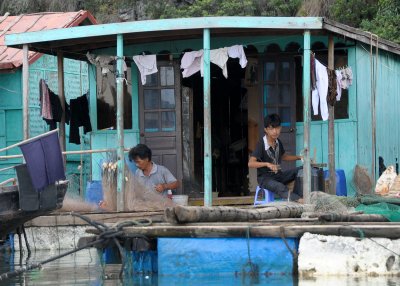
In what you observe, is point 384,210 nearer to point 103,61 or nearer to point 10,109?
point 103,61

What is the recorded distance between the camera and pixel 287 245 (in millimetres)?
9672

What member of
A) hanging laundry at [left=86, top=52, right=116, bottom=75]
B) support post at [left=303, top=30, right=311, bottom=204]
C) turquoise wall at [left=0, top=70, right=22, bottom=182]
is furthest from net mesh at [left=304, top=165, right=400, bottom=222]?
turquoise wall at [left=0, top=70, right=22, bottom=182]

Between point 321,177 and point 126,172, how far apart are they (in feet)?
9.33

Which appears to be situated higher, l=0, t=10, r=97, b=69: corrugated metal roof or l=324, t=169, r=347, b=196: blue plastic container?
l=0, t=10, r=97, b=69: corrugated metal roof

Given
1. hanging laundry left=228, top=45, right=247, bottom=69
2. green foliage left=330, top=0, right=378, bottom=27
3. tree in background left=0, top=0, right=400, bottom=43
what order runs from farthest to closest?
1. green foliage left=330, top=0, right=378, bottom=27
2. tree in background left=0, top=0, right=400, bottom=43
3. hanging laundry left=228, top=45, right=247, bottom=69

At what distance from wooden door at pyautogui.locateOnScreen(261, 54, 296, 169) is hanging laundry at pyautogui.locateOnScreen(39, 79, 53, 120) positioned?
345 centimetres

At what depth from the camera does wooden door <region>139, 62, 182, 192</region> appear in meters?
15.1

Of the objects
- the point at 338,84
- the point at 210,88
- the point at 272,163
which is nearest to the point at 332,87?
the point at 338,84

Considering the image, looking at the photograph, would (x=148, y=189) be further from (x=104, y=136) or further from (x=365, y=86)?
(x=365, y=86)

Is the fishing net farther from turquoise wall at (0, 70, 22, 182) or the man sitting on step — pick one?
turquoise wall at (0, 70, 22, 182)

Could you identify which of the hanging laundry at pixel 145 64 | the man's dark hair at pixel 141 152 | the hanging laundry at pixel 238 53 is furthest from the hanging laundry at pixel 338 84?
the man's dark hair at pixel 141 152

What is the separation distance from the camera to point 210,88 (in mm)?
14086

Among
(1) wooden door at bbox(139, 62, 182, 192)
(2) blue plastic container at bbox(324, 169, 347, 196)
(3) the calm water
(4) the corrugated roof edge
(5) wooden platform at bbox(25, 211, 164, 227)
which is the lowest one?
(3) the calm water

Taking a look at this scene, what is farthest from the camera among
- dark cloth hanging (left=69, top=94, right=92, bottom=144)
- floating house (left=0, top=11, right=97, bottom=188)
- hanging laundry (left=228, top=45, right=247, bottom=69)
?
floating house (left=0, top=11, right=97, bottom=188)
